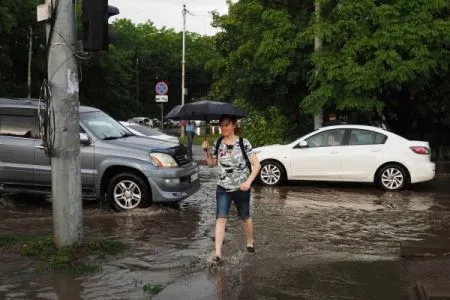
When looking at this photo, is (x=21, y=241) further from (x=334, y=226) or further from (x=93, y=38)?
(x=334, y=226)

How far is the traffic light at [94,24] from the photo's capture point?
6797 millimetres

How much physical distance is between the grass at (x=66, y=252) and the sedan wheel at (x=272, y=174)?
274 inches

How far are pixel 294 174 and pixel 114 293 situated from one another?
868cm

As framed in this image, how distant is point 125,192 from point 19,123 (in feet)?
7.81

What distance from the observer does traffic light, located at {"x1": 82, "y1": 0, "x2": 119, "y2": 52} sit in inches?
268

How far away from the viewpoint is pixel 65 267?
6.65 metres

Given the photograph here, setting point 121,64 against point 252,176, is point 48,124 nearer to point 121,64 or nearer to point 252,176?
point 252,176

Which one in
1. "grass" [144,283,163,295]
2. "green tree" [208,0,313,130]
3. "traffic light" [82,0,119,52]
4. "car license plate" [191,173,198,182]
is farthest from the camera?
"green tree" [208,0,313,130]

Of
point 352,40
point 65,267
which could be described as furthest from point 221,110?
point 352,40

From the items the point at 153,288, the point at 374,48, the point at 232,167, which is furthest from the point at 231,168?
the point at 374,48

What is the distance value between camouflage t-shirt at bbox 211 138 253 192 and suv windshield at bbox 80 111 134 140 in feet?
13.8

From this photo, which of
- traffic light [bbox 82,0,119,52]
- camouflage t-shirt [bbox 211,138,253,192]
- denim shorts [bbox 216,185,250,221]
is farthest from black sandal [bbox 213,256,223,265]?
traffic light [bbox 82,0,119,52]

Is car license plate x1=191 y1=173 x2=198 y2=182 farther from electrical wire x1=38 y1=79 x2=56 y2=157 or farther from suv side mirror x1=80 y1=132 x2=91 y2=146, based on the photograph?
electrical wire x1=38 y1=79 x2=56 y2=157

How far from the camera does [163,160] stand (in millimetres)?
10289
